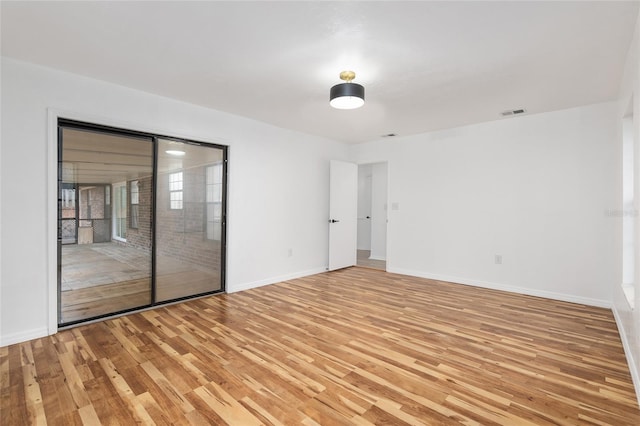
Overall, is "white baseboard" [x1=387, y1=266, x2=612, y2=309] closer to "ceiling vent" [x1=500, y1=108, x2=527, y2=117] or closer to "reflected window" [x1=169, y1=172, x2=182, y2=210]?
"ceiling vent" [x1=500, y1=108, x2=527, y2=117]

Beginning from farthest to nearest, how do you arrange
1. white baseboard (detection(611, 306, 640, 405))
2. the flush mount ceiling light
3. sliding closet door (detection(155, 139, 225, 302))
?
sliding closet door (detection(155, 139, 225, 302)) → the flush mount ceiling light → white baseboard (detection(611, 306, 640, 405))

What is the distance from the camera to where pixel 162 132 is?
3818 millimetres

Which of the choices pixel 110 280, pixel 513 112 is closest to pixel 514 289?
pixel 513 112

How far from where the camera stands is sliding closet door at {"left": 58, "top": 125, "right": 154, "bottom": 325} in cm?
322

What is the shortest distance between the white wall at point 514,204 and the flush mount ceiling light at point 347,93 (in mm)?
2884

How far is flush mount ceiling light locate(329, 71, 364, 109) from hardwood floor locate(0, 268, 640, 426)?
7.56ft

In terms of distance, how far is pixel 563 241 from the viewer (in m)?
4.25

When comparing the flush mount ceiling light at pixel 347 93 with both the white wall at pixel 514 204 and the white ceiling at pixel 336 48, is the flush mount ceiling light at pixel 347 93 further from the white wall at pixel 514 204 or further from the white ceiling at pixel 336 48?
the white wall at pixel 514 204

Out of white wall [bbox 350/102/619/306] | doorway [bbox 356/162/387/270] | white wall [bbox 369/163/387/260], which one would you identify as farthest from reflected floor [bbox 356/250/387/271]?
white wall [bbox 350/102/619/306]

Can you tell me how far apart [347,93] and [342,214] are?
3.54m

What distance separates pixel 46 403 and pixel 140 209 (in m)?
2.16

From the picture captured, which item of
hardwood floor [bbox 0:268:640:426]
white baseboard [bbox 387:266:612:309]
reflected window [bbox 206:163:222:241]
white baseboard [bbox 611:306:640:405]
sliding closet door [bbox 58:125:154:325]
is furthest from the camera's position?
reflected window [bbox 206:163:222:241]

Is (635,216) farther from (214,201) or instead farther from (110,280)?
(110,280)

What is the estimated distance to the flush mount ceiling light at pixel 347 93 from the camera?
2963 millimetres
